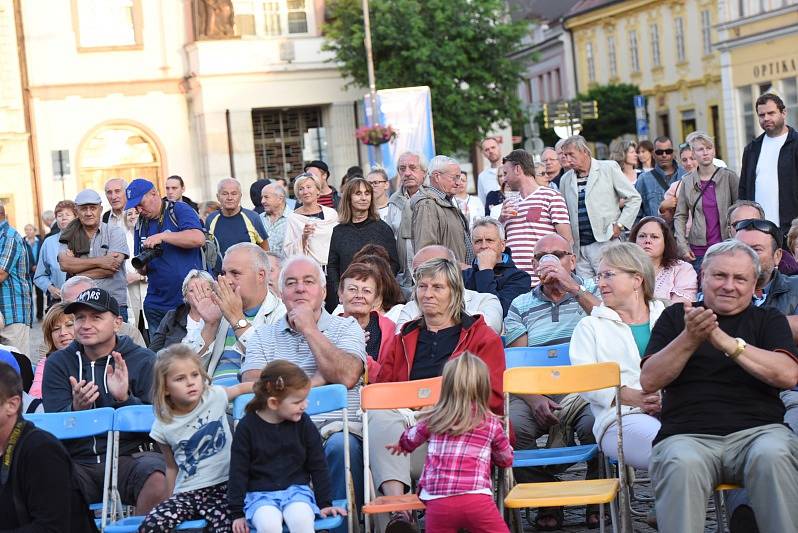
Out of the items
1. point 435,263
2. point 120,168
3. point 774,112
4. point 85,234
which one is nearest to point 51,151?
point 120,168

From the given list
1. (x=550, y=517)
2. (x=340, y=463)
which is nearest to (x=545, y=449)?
(x=550, y=517)

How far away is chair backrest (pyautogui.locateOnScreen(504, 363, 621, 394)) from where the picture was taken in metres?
7.55

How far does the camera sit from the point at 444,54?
3556cm

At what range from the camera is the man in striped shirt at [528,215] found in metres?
12.2

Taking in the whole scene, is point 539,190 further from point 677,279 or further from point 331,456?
point 331,456

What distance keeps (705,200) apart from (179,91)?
82.9ft

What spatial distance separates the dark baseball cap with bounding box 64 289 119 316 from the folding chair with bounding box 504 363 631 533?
2.36 m

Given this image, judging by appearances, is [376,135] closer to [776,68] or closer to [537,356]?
[776,68]

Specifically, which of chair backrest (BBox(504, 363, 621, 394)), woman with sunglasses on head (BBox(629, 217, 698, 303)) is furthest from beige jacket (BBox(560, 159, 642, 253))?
chair backrest (BBox(504, 363, 621, 394))

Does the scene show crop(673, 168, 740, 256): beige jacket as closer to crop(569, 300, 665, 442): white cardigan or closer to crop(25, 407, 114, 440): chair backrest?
crop(569, 300, 665, 442): white cardigan

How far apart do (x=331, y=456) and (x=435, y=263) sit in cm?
128

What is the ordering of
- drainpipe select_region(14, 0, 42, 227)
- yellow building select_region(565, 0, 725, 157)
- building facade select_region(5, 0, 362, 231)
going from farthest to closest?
1. yellow building select_region(565, 0, 725, 157)
2. building facade select_region(5, 0, 362, 231)
3. drainpipe select_region(14, 0, 42, 227)

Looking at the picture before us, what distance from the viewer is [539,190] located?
40.5 feet

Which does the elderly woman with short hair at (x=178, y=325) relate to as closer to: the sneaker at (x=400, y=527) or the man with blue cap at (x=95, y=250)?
the sneaker at (x=400, y=527)
